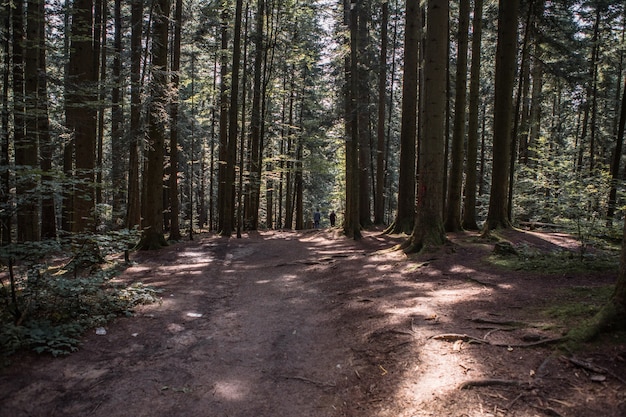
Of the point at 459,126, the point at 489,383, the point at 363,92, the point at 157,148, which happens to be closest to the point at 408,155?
the point at 459,126

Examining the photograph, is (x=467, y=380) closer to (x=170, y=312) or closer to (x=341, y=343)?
(x=341, y=343)

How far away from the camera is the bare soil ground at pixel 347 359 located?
3.30 meters

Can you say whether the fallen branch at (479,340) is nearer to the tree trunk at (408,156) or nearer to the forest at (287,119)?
the forest at (287,119)

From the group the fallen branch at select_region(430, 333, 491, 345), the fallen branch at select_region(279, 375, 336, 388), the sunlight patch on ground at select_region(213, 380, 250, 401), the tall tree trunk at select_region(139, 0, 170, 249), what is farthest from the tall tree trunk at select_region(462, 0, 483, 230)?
the sunlight patch on ground at select_region(213, 380, 250, 401)

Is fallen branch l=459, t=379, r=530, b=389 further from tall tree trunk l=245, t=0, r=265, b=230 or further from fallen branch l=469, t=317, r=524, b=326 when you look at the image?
tall tree trunk l=245, t=0, r=265, b=230

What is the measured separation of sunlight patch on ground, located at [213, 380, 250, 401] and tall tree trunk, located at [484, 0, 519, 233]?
9.98 meters

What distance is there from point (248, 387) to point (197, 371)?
30.6 inches

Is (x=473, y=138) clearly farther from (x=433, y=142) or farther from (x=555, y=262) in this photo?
(x=555, y=262)

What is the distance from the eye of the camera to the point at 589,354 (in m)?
3.38

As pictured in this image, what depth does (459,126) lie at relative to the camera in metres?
14.1

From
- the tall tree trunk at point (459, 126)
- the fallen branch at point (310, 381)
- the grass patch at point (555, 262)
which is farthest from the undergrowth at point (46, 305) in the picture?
the tall tree trunk at point (459, 126)

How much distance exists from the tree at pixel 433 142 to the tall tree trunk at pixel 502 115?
3.46 meters

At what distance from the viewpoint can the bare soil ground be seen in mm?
3301

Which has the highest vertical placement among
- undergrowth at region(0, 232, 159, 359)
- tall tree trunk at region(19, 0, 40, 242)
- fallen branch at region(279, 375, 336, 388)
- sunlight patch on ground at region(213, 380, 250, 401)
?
tall tree trunk at region(19, 0, 40, 242)
